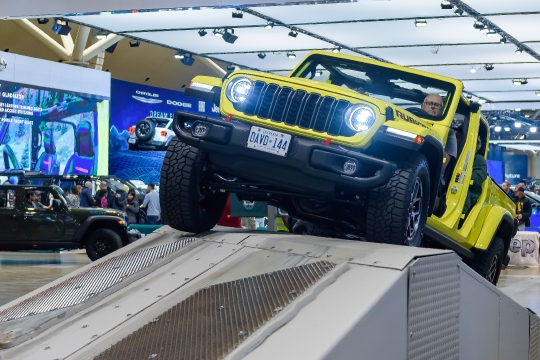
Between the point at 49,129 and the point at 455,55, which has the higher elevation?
the point at 455,55

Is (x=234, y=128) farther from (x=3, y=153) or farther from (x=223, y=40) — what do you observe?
(x=3, y=153)

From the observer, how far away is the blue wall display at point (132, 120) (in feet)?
81.9

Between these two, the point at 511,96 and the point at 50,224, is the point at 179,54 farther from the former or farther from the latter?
the point at 511,96

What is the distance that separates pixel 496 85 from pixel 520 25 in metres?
8.00

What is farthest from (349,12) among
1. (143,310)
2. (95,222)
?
(143,310)

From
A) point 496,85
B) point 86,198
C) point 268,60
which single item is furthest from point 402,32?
point 496,85

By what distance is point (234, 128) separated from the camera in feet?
17.1

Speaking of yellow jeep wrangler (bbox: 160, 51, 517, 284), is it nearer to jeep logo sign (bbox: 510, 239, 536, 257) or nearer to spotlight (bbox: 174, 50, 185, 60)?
jeep logo sign (bbox: 510, 239, 536, 257)

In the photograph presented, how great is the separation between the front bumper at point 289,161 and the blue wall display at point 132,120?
19050 millimetres

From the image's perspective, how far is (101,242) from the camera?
16.6 m

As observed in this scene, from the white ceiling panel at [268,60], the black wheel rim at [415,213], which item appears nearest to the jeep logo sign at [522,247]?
the white ceiling panel at [268,60]

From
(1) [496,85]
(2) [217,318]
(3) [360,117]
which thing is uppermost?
(1) [496,85]

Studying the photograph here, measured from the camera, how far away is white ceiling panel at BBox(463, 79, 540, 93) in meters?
23.2

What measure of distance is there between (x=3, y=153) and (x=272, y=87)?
52.3 feet
